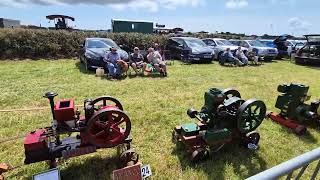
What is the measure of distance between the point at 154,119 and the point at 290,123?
114 inches

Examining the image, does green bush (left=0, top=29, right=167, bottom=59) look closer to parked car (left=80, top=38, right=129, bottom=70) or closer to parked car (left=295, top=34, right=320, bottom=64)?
parked car (left=80, top=38, right=129, bottom=70)

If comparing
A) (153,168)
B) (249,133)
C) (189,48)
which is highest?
(189,48)

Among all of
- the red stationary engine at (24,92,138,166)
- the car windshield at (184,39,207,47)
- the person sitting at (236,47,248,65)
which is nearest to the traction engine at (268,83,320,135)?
the red stationary engine at (24,92,138,166)

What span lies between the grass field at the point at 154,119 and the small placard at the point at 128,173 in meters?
0.53

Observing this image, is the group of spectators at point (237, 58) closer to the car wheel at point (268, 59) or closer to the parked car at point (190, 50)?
the parked car at point (190, 50)

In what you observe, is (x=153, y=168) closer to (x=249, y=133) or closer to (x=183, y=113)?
(x=249, y=133)

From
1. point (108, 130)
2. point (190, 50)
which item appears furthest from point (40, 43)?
point (108, 130)

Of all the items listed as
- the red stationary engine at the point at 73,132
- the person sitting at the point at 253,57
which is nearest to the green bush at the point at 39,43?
the person sitting at the point at 253,57

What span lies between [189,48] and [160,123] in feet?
35.0

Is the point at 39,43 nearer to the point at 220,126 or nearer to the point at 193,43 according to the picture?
the point at 193,43

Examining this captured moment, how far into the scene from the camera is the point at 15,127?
5.56 meters

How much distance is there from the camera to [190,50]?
51.5 feet

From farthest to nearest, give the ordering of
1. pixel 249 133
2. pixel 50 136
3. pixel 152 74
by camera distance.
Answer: pixel 152 74 < pixel 249 133 < pixel 50 136

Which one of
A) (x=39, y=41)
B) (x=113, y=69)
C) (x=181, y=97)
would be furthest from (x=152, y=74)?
(x=39, y=41)
